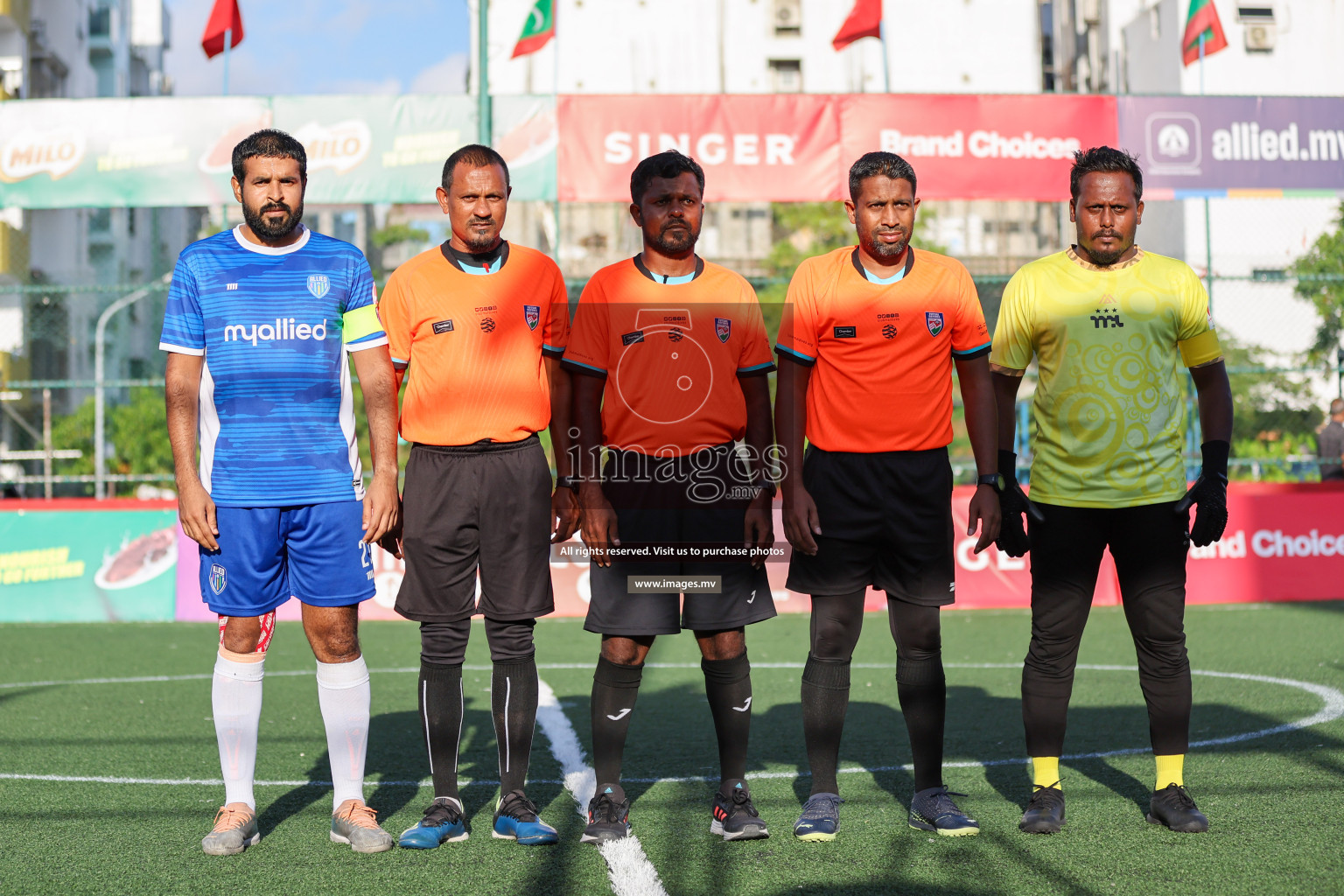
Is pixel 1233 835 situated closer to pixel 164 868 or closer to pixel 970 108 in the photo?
pixel 164 868

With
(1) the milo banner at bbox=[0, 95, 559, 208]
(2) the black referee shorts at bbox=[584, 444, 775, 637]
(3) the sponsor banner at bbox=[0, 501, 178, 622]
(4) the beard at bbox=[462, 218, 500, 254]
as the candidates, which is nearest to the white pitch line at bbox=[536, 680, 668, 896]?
(2) the black referee shorts at bbox=[584, 444, 775, 637]

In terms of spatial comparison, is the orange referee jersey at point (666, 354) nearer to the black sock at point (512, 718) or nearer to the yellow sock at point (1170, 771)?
the black sock at point (512, 718)

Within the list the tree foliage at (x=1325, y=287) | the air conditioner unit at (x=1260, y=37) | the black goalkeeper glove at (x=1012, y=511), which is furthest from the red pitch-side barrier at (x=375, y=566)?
the air conditioner unit at (x=1260, y=37)

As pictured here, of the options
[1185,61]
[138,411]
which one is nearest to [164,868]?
[138,411]

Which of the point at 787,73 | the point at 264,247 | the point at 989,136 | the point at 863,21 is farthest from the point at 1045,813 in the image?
the point at 787,73

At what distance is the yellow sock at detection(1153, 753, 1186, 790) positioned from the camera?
403 cm

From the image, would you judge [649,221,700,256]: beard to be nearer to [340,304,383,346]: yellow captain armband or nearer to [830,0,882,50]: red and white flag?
[340,304,383,346]: yellow captain armband

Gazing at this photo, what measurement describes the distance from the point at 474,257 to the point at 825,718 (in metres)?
1.90

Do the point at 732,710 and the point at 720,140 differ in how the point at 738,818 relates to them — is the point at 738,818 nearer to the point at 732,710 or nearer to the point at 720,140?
the point at 732,710

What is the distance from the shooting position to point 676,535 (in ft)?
12.7

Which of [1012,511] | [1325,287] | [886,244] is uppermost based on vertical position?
[1325,287]

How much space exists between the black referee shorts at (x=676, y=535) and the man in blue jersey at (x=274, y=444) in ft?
2.44

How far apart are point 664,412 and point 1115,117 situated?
973 centimetres

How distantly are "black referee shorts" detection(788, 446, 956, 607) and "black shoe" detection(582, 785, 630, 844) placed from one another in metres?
0.90
